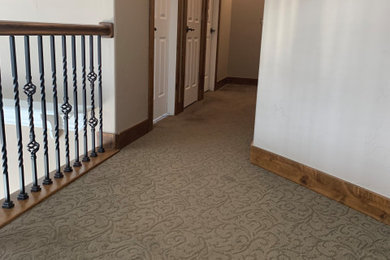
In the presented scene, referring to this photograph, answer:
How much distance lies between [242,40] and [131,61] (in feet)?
13.0

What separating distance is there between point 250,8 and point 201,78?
7.30 ft

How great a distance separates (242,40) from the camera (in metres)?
6.52

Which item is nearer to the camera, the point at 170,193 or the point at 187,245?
the point at 187,245

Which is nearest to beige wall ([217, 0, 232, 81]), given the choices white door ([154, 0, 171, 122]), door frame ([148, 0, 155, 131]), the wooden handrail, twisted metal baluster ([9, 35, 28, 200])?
white door ([154, 0, 171, 122])

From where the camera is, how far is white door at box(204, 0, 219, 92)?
5.37 metres

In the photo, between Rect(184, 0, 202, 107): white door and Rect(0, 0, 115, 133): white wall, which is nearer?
Rect(0, 0, 115, 133): white wall

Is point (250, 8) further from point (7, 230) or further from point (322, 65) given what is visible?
point (7, 230)

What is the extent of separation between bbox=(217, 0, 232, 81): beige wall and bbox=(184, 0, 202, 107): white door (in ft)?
4.12

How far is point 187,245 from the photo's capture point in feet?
5.44

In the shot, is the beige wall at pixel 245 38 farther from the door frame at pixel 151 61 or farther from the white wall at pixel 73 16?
the white wall at pixel 73 16

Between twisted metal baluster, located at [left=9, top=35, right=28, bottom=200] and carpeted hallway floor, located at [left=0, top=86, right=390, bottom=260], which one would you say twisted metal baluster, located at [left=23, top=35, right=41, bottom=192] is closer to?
twisted metal baluster, located at [left=9, top=35, right=28, bottom=200]

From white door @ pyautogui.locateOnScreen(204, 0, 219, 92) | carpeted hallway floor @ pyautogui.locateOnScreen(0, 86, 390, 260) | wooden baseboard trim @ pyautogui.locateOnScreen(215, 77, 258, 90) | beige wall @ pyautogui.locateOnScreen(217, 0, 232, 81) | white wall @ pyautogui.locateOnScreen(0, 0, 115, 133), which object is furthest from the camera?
wooden baseboard trim @ pyautogui.locateOnScreen(215, 77, 258, 90)

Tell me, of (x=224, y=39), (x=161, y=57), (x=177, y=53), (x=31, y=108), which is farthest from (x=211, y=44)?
(x=31, y=108)

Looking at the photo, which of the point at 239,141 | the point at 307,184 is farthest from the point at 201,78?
the point at 307,184
